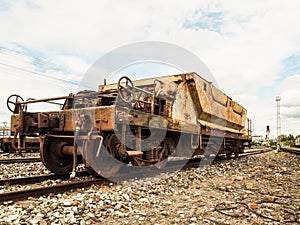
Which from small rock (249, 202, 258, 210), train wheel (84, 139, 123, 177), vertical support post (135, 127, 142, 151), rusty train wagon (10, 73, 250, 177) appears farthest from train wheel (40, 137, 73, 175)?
small rock (249, 202, 258, 210)

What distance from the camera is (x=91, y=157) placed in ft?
17.5

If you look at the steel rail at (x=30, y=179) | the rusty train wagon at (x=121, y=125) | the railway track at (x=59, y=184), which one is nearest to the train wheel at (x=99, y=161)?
the rusty train wagon at (x=121, y=125)

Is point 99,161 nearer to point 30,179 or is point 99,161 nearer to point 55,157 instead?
point 55,157

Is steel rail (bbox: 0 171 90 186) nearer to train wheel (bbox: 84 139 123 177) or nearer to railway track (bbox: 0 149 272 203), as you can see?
railway track (bbox: 0 149 272 203)

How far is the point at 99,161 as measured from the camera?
5.47 meters

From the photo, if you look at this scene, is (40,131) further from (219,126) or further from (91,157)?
(219,126)

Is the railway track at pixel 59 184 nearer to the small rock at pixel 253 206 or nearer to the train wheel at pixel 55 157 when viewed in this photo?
the train wheel at pixel 55 157

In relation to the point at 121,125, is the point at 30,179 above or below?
below

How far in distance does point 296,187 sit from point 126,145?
3396 millimetres

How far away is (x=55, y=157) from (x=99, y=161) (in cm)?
122

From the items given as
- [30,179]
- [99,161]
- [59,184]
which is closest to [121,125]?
[99,161]

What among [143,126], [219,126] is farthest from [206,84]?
[143,126]

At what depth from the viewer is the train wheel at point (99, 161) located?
527 centimetres

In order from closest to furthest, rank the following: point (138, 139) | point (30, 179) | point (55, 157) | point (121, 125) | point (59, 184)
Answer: point (59, 184)
point (121, 125)
point (30, 179)
point (138, 139)
point (55, 157)
